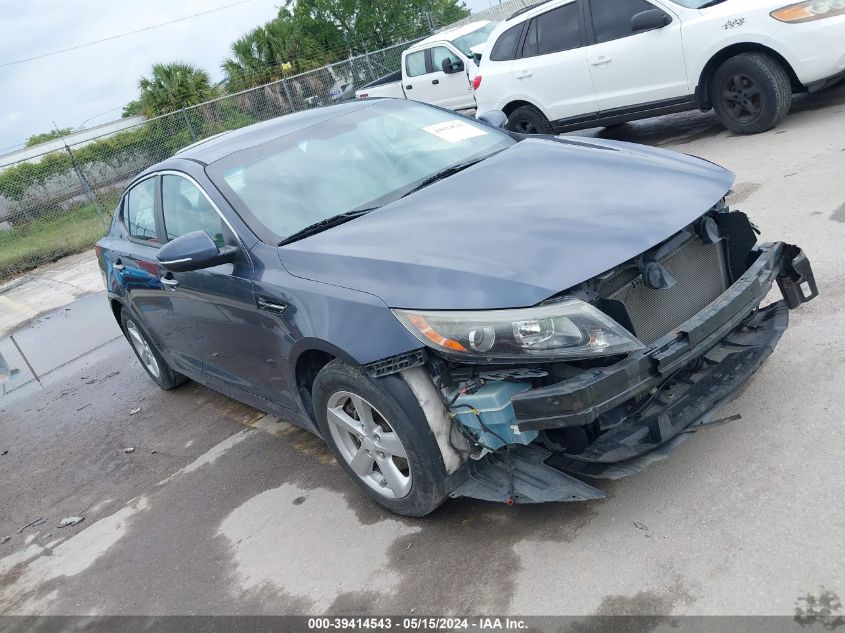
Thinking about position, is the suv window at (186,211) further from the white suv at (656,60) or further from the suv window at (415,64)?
the suv window at (415,64)

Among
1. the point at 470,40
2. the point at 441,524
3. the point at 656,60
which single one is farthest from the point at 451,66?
the point at 441,524

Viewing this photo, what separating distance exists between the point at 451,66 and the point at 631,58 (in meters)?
5.42

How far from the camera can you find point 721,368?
322 centimetres

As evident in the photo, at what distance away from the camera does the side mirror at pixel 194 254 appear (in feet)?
12.0

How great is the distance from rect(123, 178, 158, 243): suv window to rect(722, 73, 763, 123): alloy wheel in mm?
5641

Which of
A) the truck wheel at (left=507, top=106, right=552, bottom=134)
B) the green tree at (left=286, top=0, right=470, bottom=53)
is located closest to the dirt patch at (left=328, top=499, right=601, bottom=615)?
the truck wheel at (left=507, top=106, right=552, bottom=134)

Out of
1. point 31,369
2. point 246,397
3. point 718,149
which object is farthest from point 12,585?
point 718,149

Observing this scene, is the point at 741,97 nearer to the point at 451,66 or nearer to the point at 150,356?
the point at 150,356

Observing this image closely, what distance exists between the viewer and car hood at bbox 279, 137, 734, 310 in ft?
9.52

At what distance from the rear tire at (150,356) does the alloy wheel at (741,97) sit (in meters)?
5.82

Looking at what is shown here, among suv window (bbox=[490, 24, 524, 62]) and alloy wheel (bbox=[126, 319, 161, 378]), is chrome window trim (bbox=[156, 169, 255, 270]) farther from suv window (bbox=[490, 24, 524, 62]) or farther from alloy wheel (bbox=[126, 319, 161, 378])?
suv window (bbox=[490, 24, 524, 62])

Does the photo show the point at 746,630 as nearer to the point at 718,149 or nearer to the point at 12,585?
the point at 12,585

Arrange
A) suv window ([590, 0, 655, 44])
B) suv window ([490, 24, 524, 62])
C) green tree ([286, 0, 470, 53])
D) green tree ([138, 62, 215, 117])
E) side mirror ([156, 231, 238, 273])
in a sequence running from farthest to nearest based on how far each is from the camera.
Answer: green tree ([286, 0, 470, 53])
green tree ([138, 62, 215, 117])
suv window ([490, 24, 524, 62])
suv window ([590, 0, 655, 44])
side mirror ([156, 231, 238, 273])

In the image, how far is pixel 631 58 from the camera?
8.34m
